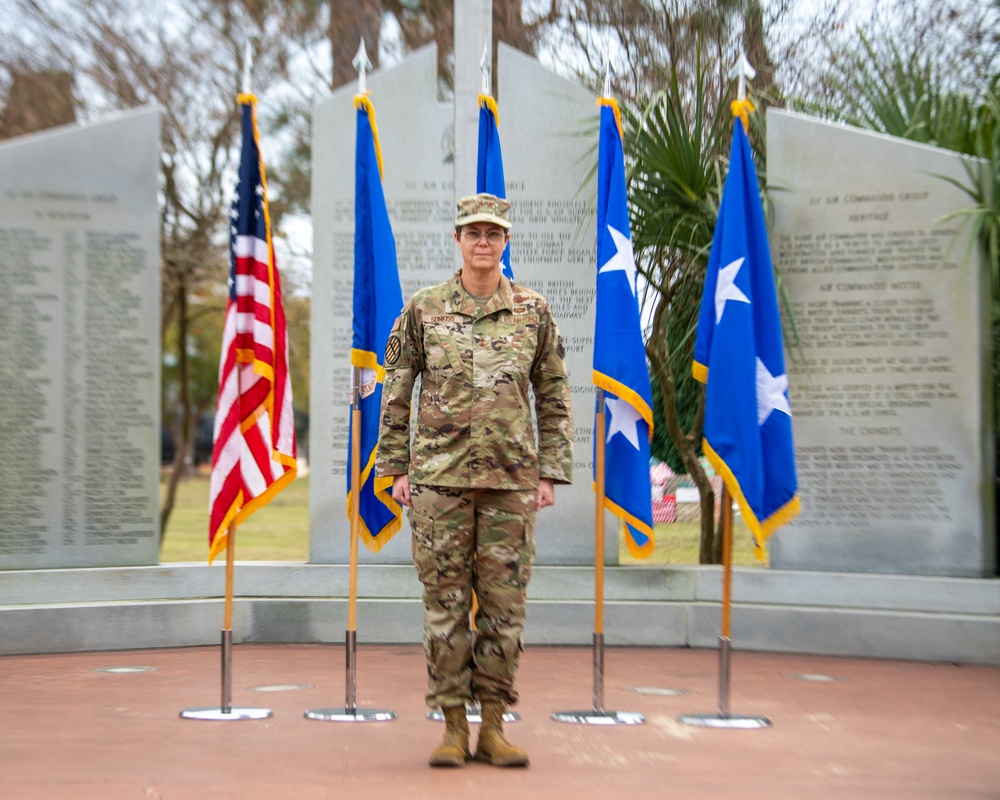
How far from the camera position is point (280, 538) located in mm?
16953

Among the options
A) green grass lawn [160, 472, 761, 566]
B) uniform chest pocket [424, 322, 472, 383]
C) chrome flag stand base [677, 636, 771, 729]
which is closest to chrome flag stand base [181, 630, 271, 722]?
uniform chest pocket [424, 322, 472, 383]

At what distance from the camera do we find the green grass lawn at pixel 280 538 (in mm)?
12102

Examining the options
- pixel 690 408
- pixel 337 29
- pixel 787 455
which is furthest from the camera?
pixel 337 29

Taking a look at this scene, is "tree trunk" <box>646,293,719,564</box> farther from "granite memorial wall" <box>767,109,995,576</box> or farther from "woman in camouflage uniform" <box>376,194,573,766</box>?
"woman in camouflage uniform" <box>376,194,573,766</box>

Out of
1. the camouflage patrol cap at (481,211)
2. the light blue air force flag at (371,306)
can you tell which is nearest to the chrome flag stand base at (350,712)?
the light blue air force flag at (371,306)

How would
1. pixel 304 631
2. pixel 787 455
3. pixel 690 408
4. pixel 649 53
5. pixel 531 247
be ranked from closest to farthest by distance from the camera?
pixel 787 455, pixel 304 631, pixel 531 247, pixel 690 408, pixel 649 53

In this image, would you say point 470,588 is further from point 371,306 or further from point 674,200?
point 674,200

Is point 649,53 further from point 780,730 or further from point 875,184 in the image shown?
point 780,730

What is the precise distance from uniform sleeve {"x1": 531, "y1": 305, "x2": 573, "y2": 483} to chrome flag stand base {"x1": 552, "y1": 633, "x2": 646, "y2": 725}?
93 centimetres

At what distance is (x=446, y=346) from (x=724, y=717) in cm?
193

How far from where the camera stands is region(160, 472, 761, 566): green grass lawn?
12102mm

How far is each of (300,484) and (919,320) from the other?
1133 inches

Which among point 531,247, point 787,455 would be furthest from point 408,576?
point 787,455

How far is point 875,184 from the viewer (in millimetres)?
7402
